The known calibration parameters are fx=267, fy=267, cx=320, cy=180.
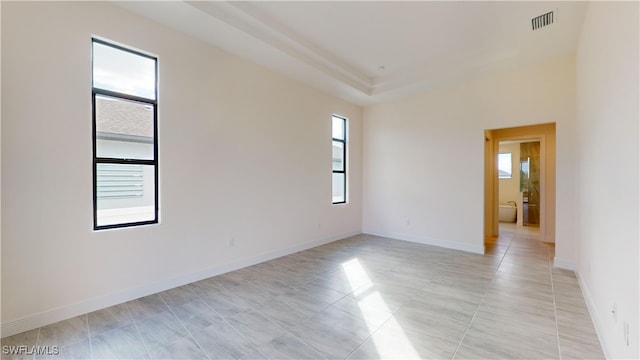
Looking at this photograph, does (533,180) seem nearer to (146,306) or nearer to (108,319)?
(146,306)

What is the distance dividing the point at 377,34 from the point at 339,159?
107 inches

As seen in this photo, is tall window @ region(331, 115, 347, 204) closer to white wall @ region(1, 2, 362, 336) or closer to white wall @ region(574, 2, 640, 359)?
white wall @ region(1, 2, 362, 336)

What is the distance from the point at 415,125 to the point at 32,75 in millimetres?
5331

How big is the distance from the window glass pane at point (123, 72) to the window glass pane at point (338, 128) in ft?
11.4

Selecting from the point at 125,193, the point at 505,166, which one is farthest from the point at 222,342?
the point at 505,166

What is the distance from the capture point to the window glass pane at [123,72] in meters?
2.65

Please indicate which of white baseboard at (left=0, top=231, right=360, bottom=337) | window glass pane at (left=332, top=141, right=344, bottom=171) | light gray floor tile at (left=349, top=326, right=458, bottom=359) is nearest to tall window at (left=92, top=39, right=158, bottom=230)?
white baseboard at (left=0, top=231, right=360, bottom=337)

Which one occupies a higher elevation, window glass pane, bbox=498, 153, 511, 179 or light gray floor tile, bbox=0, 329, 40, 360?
window glass pane, bbox=498, 153, 511, 179

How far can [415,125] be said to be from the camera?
5348mm

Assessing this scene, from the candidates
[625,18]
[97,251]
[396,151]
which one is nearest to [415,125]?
[396,151]

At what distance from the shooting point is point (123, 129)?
2.79 m

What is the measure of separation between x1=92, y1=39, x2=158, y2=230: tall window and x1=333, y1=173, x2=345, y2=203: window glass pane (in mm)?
3465

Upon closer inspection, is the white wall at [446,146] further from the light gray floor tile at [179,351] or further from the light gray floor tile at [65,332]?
the light gray floor tile at [65,332]

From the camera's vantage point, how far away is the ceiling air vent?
2.97 m
